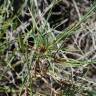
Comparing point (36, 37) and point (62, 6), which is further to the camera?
point (62, 6)

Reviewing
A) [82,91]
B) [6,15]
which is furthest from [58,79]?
[6,15]

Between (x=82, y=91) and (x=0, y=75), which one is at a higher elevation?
(x=0, y=75)

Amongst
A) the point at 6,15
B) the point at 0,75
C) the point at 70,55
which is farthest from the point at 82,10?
the point at 0,75

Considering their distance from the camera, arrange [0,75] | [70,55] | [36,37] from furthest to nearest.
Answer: [70,55], [0,75], [36,37]

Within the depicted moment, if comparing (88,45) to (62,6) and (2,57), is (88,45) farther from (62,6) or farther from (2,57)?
(2,57)

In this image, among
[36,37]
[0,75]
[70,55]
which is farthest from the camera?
[70,55]

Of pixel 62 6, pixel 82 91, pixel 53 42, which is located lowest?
pixel 82 91
